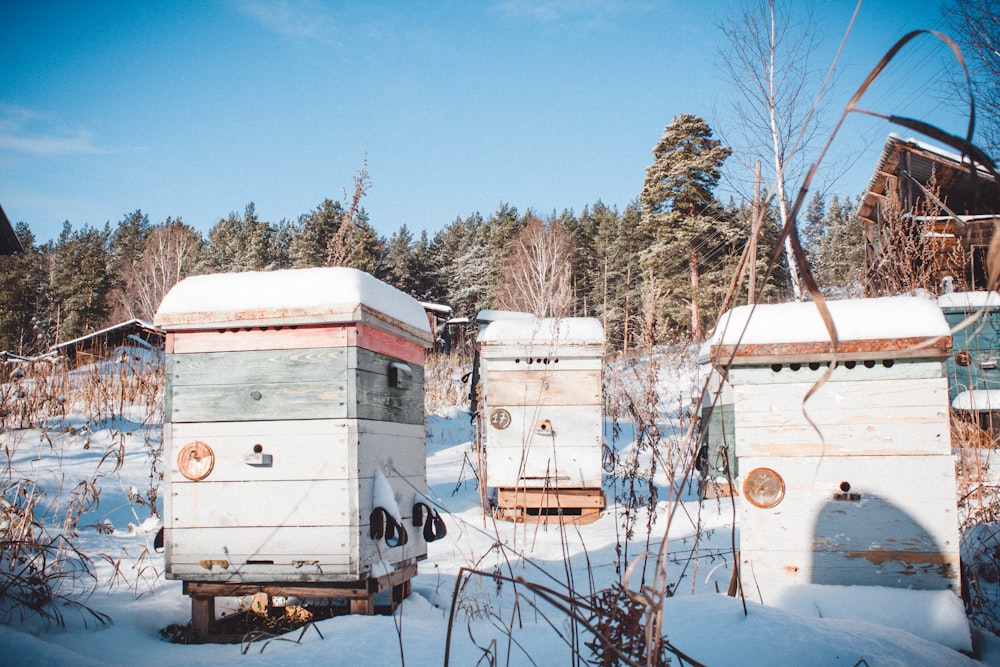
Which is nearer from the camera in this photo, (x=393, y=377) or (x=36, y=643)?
(x=36, y=643)

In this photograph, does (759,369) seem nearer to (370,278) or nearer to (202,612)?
(370,278)

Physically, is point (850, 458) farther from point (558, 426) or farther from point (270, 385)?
point (558, 426)

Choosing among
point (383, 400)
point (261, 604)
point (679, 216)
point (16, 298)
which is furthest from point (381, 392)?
point (16, 298)

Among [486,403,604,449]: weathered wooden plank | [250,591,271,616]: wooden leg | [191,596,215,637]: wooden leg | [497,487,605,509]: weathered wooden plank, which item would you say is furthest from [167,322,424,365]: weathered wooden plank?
[497,487,605,509]: weathered wooden plank

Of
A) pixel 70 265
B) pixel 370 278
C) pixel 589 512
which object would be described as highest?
pixel 70 265

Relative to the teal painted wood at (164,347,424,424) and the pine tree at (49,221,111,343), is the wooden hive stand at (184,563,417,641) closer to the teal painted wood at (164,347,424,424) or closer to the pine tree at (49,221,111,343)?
the teal painted wood at (164,347,424,424)

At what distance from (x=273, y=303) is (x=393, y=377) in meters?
0.77

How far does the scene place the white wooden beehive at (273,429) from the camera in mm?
3021

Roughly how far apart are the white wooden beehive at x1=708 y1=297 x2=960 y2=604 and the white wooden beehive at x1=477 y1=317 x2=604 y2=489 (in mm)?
3311

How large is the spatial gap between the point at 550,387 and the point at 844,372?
3.60 metres

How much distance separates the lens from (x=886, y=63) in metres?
0.73

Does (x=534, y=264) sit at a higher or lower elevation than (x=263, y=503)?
higher

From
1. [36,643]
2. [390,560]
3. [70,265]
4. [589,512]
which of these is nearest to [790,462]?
[390,560]

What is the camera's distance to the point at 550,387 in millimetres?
6426
